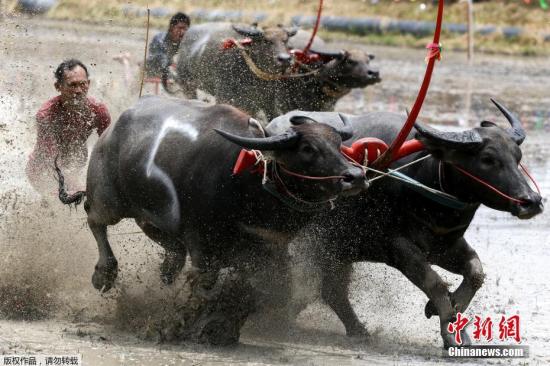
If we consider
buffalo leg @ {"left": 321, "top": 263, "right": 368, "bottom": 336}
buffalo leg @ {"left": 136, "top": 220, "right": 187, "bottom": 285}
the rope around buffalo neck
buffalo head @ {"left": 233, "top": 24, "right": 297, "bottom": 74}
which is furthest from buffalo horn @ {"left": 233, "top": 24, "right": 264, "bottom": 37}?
buffalo leg @ {"left": 321, "top": 263, "right": 368, "bottom": 336}

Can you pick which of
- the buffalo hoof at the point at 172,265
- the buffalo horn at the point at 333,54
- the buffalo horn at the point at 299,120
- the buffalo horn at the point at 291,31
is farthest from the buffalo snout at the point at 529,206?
the buffalo horn at the point at 291,31

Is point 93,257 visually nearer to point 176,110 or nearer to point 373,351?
point 176,110

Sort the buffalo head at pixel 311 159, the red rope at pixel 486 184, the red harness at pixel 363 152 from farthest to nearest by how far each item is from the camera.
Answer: the red harness at pixel 363 152 < the red rope at pixel 486 184 < the buffalo head at pixel 311 159

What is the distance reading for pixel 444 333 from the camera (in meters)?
6.95

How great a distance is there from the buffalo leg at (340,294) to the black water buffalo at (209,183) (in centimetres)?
60

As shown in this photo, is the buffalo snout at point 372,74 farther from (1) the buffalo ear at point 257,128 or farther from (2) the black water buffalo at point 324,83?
(1) the buffalo ear at point 257,128

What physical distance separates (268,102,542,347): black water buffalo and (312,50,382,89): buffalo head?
4000 millimetres

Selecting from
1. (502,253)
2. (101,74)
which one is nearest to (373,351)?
(502,253)

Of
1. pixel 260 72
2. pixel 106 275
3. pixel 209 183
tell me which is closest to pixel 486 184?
pixel 209 183

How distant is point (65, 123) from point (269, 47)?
12.3 ft

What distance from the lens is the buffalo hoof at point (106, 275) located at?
771 centimetres

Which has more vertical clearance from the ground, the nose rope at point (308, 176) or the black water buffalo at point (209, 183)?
the nose rope at point (308, 176)

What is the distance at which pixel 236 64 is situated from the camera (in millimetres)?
11836

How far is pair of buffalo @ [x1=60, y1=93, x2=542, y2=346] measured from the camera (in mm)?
6594
